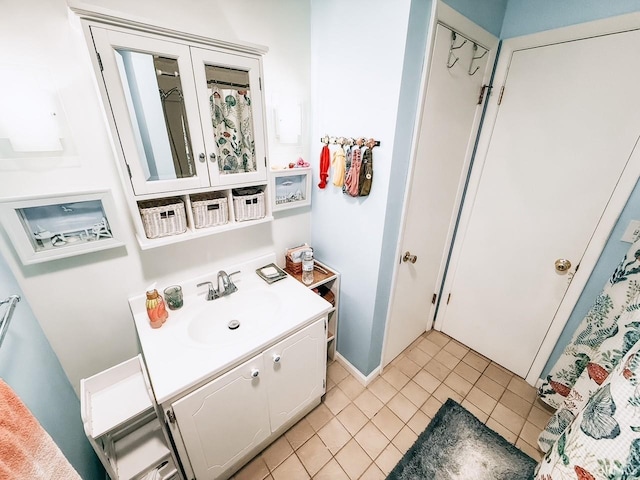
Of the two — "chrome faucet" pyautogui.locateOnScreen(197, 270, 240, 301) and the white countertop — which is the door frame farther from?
"chrome faucet" pyautogui.locateOnScreen(197, 270, 240, 301)

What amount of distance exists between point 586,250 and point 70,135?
8.04 ft

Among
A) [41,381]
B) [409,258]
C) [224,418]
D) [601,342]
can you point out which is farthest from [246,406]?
[601,342]

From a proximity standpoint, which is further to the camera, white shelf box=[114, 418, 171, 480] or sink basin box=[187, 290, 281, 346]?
sink basin box=[187, 290, 281, 346]

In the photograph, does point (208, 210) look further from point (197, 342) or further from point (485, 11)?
point (485, 11)

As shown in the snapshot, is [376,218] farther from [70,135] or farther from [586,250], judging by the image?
[70,135]

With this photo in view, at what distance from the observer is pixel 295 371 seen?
1.29m

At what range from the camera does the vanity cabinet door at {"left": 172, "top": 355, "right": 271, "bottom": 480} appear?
967 mm

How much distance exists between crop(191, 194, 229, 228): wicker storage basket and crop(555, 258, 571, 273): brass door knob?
188 cm

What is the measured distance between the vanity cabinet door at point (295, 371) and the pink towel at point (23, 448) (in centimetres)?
66

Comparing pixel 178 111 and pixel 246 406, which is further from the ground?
pixel 178 111

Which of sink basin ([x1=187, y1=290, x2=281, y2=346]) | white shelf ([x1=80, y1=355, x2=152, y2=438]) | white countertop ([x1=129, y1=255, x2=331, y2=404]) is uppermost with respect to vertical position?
white countertop ([x1=129, y1=255, x2=331, y2=404])

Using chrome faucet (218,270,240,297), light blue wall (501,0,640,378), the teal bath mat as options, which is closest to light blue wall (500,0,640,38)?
light blue wall (501,0,640,378)

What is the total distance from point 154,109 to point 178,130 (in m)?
0.10

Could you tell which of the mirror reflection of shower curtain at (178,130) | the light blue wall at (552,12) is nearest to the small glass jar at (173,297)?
the mirror reflection of shower curtain at (178,130)
